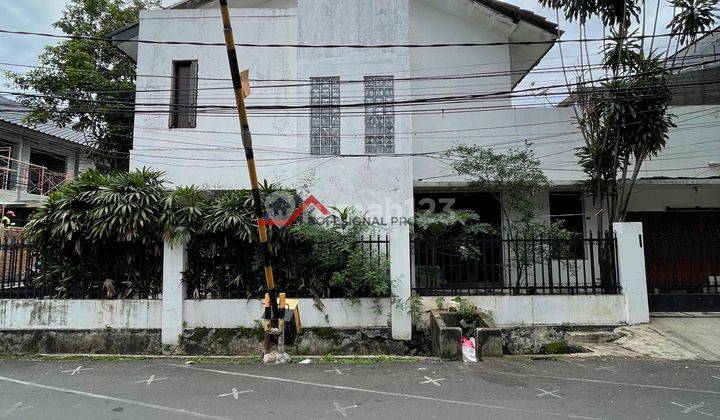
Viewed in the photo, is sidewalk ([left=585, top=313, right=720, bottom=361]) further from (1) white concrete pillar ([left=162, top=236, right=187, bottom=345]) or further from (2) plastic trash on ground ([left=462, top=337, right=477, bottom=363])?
(1) white concrete pillar ([left=162, top=236, right=187, bottom=345])

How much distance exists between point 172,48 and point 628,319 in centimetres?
1232

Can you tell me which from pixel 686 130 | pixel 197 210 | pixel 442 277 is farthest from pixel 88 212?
pixel 686 130

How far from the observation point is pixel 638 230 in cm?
829

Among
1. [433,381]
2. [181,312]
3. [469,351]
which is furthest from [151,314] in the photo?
[469,351]

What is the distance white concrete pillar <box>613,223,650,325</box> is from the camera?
8.02 metres

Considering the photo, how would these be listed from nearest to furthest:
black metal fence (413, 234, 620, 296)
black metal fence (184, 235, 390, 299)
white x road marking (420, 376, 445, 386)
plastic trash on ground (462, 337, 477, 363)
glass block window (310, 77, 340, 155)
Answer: white x road marking (420, 376, 445, 386) → plastic trash on ground (462, 337, 477, 363) → black metal fence (184, 235, 390, 299) → black metal fence (413, 234, 620, 296) → glass block window (310, 77, 340, 155)

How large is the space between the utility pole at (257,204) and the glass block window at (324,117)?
Result: 5193mm

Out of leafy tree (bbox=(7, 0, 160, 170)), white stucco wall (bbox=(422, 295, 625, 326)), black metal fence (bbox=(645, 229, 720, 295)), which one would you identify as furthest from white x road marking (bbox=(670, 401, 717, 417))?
leafy tree (bbox=(7, 0, 160, 170))

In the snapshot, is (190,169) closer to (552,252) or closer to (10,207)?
(552,252)

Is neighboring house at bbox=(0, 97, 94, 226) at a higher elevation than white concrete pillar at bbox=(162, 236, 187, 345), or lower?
higher

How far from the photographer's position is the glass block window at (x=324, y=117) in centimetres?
1088

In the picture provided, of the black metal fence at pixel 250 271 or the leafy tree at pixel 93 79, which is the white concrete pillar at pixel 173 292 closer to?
the black metal fence at pixel 250 271

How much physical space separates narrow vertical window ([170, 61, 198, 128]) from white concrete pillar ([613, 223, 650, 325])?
10355 mm

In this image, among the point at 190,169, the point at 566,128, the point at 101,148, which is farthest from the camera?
the point at 101,148
